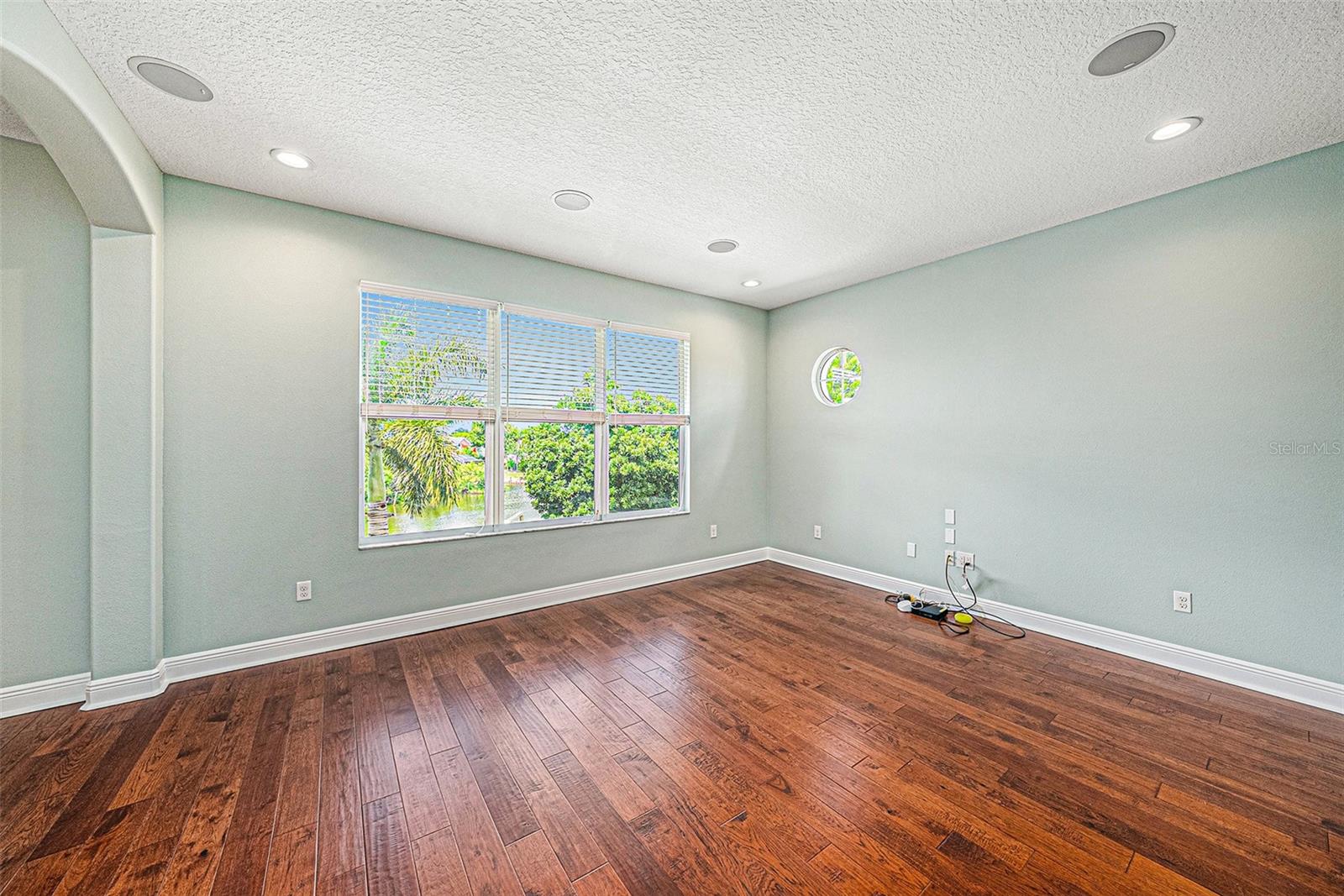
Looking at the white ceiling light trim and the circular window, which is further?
the circular window

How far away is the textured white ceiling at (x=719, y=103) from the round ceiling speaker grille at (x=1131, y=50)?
0.13 feet

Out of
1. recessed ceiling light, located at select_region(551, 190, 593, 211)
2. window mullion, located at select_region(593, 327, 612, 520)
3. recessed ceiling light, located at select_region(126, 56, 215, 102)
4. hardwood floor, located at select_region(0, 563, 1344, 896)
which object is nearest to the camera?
hardwood floor, located at select_region(0, 563, 1344, 896)

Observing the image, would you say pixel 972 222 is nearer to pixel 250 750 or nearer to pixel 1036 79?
pixel 1036 79

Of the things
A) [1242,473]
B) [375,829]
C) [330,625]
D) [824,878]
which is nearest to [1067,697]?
[1242,473]

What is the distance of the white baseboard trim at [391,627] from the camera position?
262cm

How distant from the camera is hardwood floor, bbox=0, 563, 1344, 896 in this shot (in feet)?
4.76

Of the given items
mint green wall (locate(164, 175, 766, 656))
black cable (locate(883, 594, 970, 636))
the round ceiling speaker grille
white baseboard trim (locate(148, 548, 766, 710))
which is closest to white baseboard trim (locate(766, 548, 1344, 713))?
black cable (locate(883, 594, 970, 636))

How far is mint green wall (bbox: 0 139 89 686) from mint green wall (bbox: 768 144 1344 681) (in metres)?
4.95

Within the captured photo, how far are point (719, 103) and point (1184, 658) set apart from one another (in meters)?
3.74

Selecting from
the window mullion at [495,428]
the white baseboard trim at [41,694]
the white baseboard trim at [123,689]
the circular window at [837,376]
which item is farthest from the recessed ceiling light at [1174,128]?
the white baseboard trim at [41,694]

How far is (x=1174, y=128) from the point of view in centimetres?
219

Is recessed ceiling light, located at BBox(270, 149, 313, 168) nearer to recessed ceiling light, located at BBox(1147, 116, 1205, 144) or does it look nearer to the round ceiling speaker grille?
the round ceiling speaker grille

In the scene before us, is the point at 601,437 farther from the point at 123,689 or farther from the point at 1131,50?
the point at 1131,50
